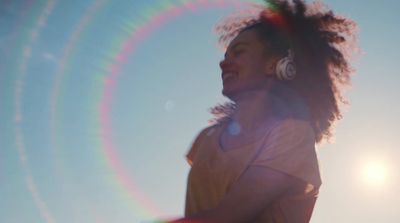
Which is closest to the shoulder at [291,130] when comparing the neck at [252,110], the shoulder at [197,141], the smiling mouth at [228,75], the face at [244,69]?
the neck at [252,110]

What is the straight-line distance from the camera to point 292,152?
2750mm

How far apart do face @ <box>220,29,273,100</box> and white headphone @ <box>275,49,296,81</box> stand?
63 millimetres

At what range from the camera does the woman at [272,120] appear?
2719mm

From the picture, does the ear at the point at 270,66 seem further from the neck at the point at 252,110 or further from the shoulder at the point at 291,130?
the shoulder at the point at 291,130

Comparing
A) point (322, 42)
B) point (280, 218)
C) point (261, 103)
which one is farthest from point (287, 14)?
point (280, 218)

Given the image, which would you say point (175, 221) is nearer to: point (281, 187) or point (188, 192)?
point (188, 192)

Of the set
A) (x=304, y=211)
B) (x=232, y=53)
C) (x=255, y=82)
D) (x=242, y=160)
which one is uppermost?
(x=232, y=53)

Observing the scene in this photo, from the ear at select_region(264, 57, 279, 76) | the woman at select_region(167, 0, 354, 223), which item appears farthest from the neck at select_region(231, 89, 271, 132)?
the ear at select_region(264, 57, 279, 76)

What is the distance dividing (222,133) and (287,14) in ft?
4.85

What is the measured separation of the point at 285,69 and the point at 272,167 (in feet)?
3.27

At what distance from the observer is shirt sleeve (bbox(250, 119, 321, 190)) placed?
2.72 metres

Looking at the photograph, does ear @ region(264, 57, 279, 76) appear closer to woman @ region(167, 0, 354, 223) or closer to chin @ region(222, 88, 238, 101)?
woman @ region(167, 0, 354, 223)

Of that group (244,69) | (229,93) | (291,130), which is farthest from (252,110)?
(291,130)

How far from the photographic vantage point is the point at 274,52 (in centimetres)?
356
